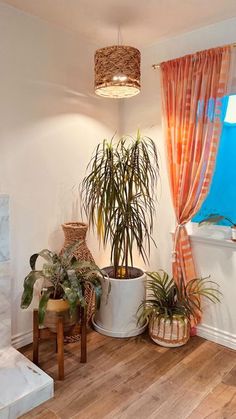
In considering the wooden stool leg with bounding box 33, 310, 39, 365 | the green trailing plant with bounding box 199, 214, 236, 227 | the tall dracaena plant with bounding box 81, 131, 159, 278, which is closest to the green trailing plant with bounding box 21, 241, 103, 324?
the wooden stool leg with bounding box 33, 310, 39, 365

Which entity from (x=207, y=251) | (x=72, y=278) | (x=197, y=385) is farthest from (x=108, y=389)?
(x=207, y=251)

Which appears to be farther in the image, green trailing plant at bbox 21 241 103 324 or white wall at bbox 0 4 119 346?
white wall at bbox 0 4 119 346

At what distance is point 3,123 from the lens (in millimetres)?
2289

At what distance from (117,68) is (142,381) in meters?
2.09

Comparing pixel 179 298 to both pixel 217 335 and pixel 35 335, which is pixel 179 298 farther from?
pixel 35 335

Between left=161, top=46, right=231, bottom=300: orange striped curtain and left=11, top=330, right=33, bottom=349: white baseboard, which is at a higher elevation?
left=161, top=46, right=231, bottom=300: orange striped curtain

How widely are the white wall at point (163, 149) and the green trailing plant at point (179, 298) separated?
0.30ft

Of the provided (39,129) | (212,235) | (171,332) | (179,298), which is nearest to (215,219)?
(212,235)

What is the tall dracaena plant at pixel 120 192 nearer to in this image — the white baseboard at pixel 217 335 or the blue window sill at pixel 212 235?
the blue window sill at pixel 212 235

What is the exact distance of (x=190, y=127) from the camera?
250 cm

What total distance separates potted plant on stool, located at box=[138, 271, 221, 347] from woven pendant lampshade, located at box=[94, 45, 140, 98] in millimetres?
1525

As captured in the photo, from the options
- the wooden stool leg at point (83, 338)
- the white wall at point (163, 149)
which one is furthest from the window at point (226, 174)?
the wooden stool leg at point (83, 338)

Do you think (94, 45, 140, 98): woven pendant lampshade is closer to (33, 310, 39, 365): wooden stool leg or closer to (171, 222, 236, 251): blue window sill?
(171, 222, 236, 251): blue window sill

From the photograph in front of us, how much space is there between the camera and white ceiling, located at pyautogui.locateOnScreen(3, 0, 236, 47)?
2176 millimetres
